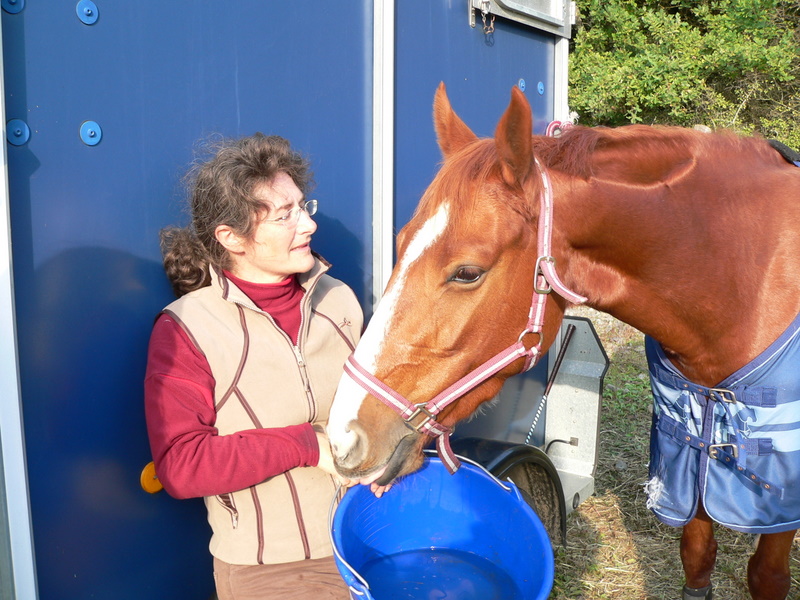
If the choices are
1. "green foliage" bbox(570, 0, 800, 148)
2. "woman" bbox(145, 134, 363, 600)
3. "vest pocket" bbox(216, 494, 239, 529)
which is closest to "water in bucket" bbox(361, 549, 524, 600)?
"woman" bbox(145, 134, 363, 600)

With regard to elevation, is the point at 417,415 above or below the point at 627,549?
above

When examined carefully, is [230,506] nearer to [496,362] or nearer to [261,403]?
[261,403]

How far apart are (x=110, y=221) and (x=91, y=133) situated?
0.78 ft

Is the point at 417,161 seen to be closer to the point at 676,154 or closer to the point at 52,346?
the point at 676,154

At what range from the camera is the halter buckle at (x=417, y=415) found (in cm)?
145

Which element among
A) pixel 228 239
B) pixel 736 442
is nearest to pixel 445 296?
pixel 228 239

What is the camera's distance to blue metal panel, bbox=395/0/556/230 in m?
2.52

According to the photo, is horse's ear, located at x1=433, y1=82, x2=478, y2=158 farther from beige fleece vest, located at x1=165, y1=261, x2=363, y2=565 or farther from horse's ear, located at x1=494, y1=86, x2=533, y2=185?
beige fleece vest, located at x1=165, y1=261, x2=363, y2=565


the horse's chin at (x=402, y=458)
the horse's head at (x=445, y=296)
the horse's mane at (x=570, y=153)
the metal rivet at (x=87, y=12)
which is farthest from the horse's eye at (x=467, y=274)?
the metal rivet at (x=87, y=12)

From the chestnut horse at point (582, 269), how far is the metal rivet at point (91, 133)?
0.89 metres

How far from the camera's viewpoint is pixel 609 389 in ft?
17.2

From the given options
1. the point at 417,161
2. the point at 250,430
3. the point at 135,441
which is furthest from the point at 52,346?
the point at 417,161

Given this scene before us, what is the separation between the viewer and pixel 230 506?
1.70 metres

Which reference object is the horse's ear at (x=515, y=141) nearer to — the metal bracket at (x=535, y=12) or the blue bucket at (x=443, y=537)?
the blue bucket at (x=443, y=537)
